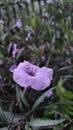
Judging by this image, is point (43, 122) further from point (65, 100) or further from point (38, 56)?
point (38, 56)

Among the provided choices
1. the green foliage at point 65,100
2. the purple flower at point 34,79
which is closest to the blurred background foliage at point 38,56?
the green foliage at point 65,100

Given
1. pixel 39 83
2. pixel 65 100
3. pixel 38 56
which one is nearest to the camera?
pixel 39 83

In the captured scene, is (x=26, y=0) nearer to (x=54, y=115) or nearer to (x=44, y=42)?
(x=44, y=42)

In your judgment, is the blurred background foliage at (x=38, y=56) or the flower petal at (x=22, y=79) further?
the blurred background foliage at (x=38, y=56)

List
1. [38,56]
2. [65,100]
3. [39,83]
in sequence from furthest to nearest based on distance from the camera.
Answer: [38,56]
[65,100]
[39,83]

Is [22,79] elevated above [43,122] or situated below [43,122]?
above

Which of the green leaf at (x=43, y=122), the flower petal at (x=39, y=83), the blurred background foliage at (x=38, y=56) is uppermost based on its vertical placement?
the flower petal at (x=39, y=83)

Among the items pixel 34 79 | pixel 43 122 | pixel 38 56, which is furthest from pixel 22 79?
pixel 38 56

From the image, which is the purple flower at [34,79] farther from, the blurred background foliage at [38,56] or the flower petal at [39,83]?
the blurred background foliage at [38,56]
